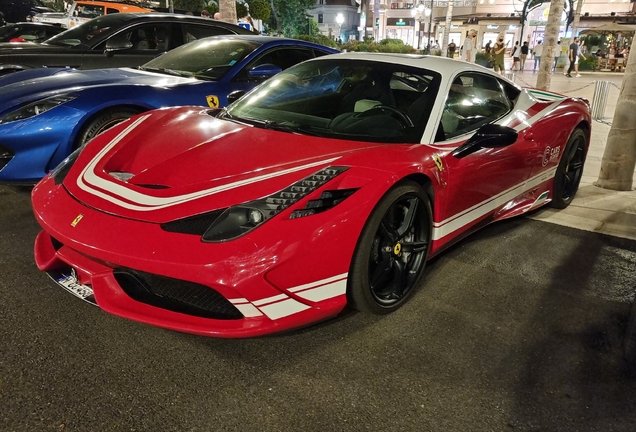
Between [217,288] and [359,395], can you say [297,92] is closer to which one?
[217,288]

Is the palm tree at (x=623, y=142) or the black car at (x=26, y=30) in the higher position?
the black car at (x=26, y=30)

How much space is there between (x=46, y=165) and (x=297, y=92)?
187cm

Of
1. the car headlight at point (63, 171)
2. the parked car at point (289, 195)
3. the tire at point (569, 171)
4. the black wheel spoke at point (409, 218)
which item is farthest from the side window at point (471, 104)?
the car headlight at point (63, 171)

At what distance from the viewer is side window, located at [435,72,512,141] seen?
2.87 metres

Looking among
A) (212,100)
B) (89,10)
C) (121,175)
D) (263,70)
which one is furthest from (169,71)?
(89,10)

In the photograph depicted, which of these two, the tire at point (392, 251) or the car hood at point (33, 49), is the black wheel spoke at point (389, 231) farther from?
the car hood at point (33, 49)

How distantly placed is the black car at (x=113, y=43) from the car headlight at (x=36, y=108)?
244 centimetres

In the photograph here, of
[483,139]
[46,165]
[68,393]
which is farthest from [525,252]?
[46,165]

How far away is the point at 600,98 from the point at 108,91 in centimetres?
886

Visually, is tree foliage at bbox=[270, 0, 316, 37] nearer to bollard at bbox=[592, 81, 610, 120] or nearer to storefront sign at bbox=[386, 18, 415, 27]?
storefront sign at bbox=[386, 18, 415, 27]

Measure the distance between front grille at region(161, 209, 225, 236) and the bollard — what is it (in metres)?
9.19

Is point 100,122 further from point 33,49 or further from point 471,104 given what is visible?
point 33,49

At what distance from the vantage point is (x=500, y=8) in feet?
125

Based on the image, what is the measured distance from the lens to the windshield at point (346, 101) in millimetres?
2723
